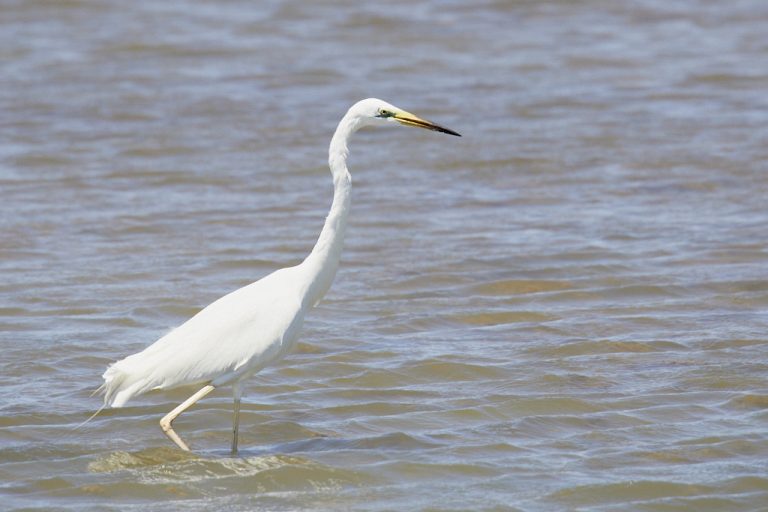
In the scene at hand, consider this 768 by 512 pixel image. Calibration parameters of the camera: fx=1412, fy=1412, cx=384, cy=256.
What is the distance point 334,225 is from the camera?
6.20 meters

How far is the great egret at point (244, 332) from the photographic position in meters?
5.99

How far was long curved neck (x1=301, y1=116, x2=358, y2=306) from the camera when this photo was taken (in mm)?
6109

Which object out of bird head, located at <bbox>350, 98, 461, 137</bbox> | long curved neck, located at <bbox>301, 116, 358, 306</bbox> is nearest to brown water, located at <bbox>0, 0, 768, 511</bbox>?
long curved neck, located at <bbox>301, 116, 358, 306</bbox>

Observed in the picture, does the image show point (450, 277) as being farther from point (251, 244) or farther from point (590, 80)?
point (590, 80)

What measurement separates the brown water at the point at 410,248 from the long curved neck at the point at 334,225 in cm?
68

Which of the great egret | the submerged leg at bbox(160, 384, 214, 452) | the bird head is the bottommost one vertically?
the submerged leg at bbox(160, 384, 214, 452)

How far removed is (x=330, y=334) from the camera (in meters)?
7.75

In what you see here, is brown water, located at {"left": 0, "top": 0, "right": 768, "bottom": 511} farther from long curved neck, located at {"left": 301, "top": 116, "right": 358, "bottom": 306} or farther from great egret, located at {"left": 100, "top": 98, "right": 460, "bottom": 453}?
long curved neck, located at {"left": 301, "top": 116, "right": 358, "bottom": 306}

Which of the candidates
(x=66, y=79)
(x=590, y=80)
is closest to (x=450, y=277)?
(x=590, y=80)

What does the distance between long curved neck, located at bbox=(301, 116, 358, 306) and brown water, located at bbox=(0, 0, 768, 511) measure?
2.24 ft

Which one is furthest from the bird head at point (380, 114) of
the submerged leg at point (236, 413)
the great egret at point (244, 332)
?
the submerged leg at point (236, 413)

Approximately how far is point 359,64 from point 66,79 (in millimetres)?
3111

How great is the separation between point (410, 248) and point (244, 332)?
3487 millimetres

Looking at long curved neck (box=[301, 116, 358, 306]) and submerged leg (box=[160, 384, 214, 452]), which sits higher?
long curved neck (box=[301, 116, 358, 306])
